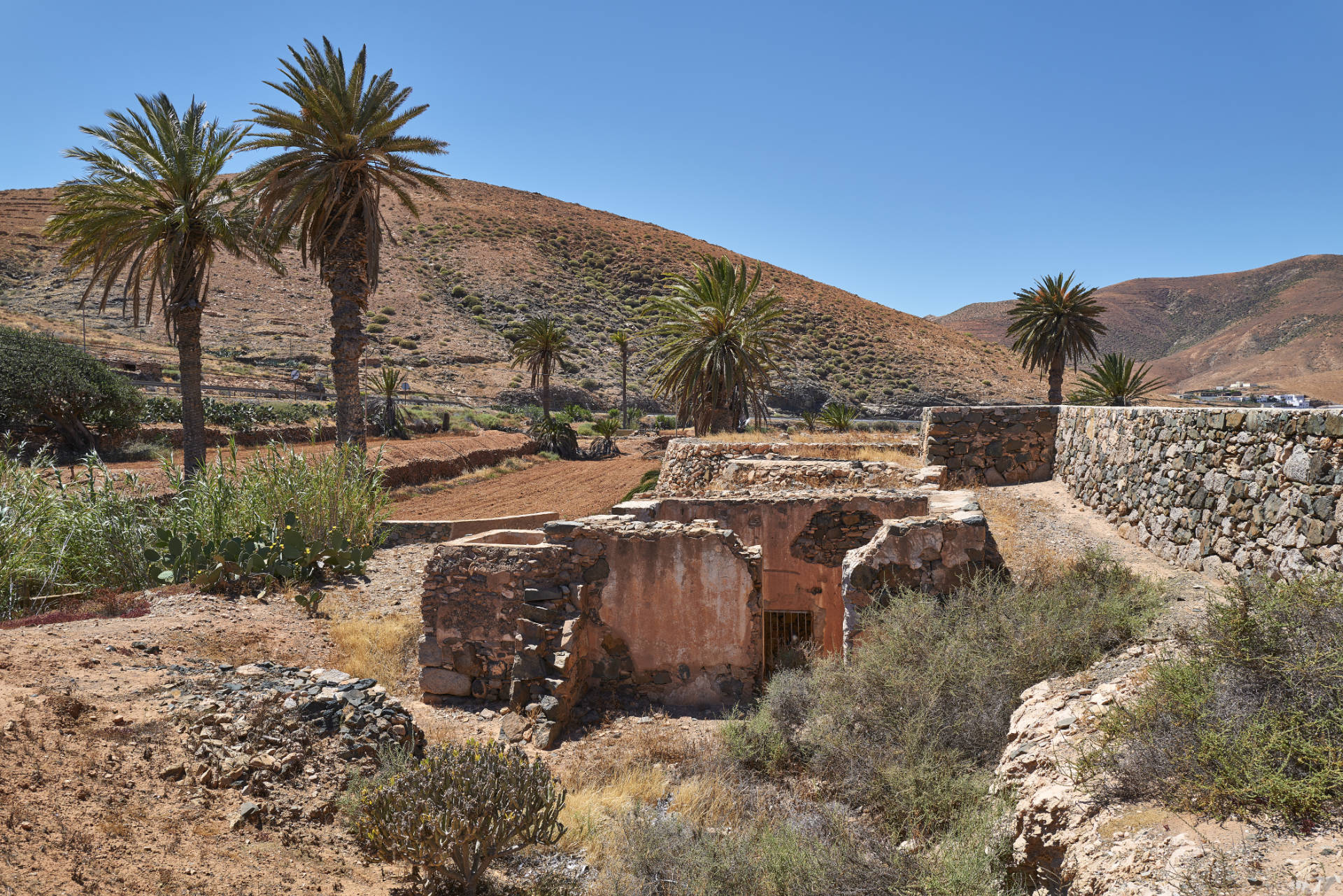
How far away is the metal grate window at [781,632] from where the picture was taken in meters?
8.81

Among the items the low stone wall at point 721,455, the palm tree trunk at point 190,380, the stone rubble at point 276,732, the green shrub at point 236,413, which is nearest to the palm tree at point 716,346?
the low stone wall at point 721,455

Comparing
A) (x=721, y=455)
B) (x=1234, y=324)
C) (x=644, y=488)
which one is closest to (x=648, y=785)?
(x=721, y=455)

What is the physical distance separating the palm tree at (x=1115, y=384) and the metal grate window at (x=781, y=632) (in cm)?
1572

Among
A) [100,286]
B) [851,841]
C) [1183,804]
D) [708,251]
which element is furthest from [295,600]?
[708,251]

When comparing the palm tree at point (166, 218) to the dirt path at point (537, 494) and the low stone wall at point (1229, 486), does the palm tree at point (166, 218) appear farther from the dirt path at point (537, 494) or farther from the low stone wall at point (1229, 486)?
the low stone wall at point (1229, 486)

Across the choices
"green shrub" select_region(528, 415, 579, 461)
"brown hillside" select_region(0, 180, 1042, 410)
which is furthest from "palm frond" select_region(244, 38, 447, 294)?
"brown hillside" select_region(0, 180, 1042, 410)

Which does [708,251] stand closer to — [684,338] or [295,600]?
[684,338]

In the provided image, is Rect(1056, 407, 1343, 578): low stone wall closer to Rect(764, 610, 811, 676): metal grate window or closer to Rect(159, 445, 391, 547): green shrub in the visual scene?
Rect(764, 610, 811, 676): metal grate window

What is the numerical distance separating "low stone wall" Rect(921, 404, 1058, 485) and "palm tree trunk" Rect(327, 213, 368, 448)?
39.2ft

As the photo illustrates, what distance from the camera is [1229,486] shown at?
6.98m

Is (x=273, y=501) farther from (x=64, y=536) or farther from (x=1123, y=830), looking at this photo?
(x=1123, y=830)

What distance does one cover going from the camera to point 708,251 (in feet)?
239

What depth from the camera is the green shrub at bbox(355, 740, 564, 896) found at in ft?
14.7

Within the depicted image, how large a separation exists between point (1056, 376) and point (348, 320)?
2604 centimetres
